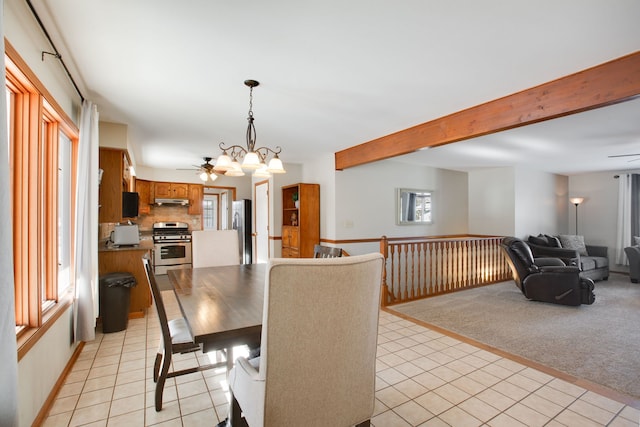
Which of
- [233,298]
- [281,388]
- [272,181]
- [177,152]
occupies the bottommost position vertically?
[281,388]

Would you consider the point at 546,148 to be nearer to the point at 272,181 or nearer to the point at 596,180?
the point at 596,180

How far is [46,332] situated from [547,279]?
5547 mm

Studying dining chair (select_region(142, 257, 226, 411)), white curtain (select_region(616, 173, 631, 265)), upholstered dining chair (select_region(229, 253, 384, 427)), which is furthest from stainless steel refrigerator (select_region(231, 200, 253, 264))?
white curtain (select_region(616, 173, 631, 265))

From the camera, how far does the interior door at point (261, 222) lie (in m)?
6.47

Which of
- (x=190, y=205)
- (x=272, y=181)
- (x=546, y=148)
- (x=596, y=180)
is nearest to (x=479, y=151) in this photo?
(x=546, y=148)

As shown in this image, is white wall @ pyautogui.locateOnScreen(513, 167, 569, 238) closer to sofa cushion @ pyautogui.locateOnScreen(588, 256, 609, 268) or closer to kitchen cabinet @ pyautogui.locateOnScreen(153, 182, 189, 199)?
sofa cushion @ pyautogui.locateOnScreen(588, 256, 609, 268)

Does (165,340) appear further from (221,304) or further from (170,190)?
(170,190)

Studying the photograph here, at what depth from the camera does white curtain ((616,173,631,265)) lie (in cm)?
661

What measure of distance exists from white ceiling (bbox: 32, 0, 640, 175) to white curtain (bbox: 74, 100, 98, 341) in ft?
1.24

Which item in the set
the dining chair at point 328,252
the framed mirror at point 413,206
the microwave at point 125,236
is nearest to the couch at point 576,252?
the framed mirror at point 413,206

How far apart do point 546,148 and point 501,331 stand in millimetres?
3010

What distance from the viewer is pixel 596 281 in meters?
6.04

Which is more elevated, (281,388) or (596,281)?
(281,388)

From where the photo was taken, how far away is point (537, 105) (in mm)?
2607
